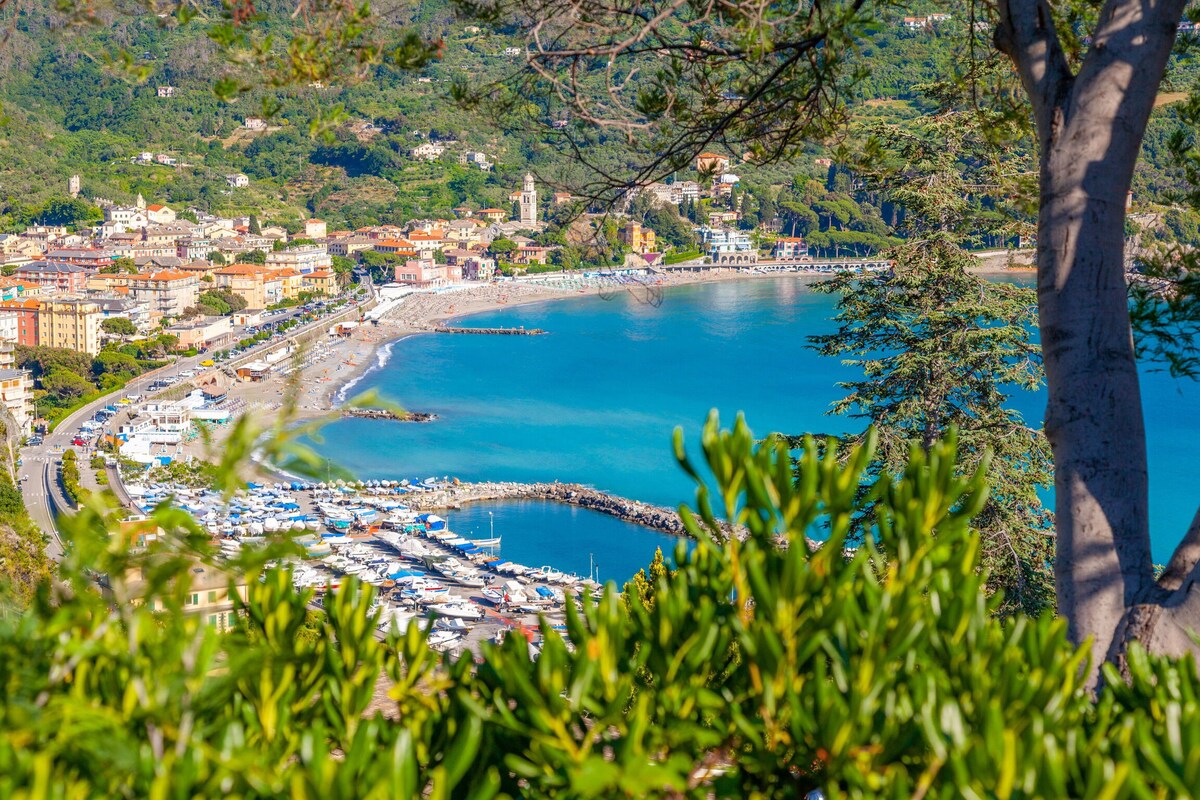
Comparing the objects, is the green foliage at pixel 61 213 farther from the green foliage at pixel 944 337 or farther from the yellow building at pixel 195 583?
the yellow building at pixel 195 583

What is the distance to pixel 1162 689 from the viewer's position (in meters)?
1.04

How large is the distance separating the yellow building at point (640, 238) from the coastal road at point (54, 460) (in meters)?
19.2

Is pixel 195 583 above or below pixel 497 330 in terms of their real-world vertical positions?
above

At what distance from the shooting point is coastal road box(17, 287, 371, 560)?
54.1 ft

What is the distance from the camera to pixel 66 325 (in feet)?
95.0

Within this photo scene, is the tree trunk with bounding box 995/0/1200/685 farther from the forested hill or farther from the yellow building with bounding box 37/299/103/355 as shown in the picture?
the forested hill

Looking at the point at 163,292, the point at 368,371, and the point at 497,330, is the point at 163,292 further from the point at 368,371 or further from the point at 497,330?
the point at 497,330

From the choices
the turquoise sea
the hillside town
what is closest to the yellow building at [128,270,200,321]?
the hillside town

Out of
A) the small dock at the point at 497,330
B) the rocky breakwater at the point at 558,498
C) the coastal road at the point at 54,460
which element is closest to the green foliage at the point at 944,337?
the coastal road at the point at 54,460

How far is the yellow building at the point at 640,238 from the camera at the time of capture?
46.6 meters

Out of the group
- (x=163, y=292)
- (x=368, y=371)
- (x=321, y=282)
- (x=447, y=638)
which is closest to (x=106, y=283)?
(x=163, y=292)

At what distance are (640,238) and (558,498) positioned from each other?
3036 cm

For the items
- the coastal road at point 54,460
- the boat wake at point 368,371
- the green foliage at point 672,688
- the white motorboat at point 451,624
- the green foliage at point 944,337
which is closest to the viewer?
the green foliage at point 672,688

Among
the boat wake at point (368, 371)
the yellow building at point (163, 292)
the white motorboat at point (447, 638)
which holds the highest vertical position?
the yellow building at point (163, 292)
